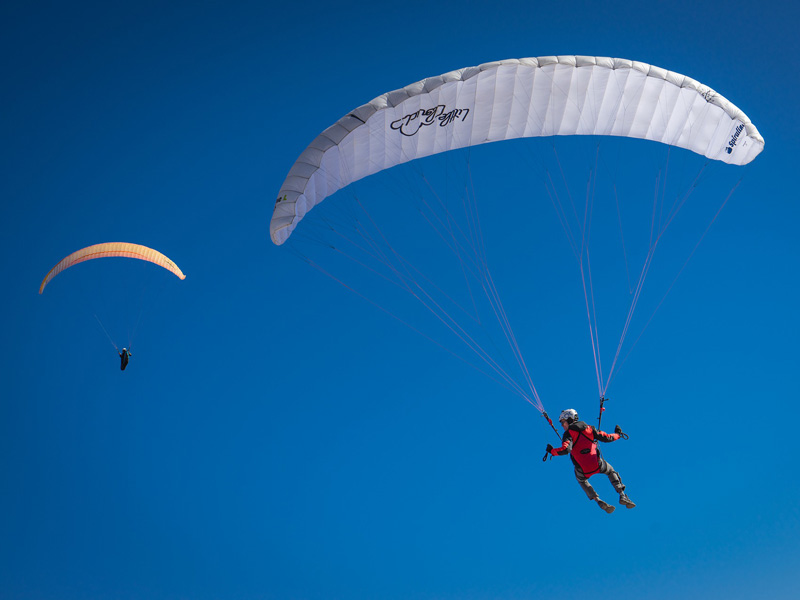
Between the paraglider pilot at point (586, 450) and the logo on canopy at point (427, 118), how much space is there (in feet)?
17.5

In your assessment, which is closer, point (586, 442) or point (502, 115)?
point (586, 442)

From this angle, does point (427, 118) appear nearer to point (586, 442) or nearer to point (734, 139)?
point (586, 442)

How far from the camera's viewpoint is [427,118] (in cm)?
1306

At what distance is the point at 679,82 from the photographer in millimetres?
13656

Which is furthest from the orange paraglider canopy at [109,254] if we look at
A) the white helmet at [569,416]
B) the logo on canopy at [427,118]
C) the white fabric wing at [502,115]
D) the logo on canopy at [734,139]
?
the logo on canopy at [734,139]

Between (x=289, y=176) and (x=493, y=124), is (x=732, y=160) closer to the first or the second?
(x=493, y=124)

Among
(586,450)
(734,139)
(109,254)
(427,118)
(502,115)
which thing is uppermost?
(109,254)

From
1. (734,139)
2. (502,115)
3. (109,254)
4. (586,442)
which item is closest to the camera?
(586,442)

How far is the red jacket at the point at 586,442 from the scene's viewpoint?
40.7ft

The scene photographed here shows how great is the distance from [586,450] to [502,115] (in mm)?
5942

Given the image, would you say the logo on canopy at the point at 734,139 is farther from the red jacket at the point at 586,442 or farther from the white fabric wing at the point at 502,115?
the red jacket at the point at 586,442

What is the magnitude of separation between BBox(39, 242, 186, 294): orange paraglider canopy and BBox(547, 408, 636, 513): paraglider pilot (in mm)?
13608

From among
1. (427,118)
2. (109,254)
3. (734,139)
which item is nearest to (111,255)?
(109,254)

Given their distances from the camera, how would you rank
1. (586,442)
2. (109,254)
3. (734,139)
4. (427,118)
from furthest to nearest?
(109,254) → (734,139) → (427,118) → (586,442)
